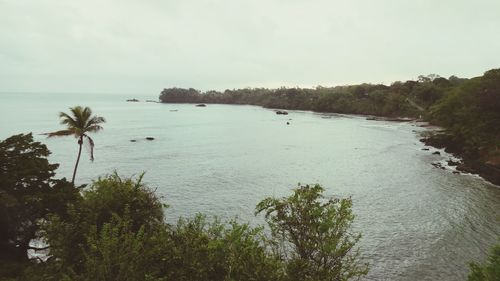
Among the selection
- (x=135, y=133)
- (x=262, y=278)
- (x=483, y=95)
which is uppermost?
(x=483, y=95)

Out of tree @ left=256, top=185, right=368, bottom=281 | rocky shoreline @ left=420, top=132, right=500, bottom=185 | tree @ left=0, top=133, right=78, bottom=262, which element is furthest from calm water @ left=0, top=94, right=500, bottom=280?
tree @ left=0, top=133, right=78, bottom=262

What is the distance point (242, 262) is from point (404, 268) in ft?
65.5

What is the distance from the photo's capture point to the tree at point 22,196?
76.1 ft

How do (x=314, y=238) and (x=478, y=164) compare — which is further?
(x=478, y=164)

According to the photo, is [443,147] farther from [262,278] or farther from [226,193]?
[262,278]

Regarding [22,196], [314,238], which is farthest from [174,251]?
[22,196]

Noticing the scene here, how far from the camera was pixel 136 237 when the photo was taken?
18719 millimetres

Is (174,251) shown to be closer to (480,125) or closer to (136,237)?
(136,237)

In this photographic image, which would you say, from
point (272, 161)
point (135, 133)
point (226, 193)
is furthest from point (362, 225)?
point (135, 133)

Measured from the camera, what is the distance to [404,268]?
29.6 metres

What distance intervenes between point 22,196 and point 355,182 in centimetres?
4628

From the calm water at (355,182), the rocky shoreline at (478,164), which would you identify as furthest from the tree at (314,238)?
the rocky shoreline at (478,164)

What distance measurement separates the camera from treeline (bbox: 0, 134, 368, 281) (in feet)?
48.8

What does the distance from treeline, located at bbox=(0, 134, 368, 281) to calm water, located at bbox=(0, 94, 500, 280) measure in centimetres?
1303
